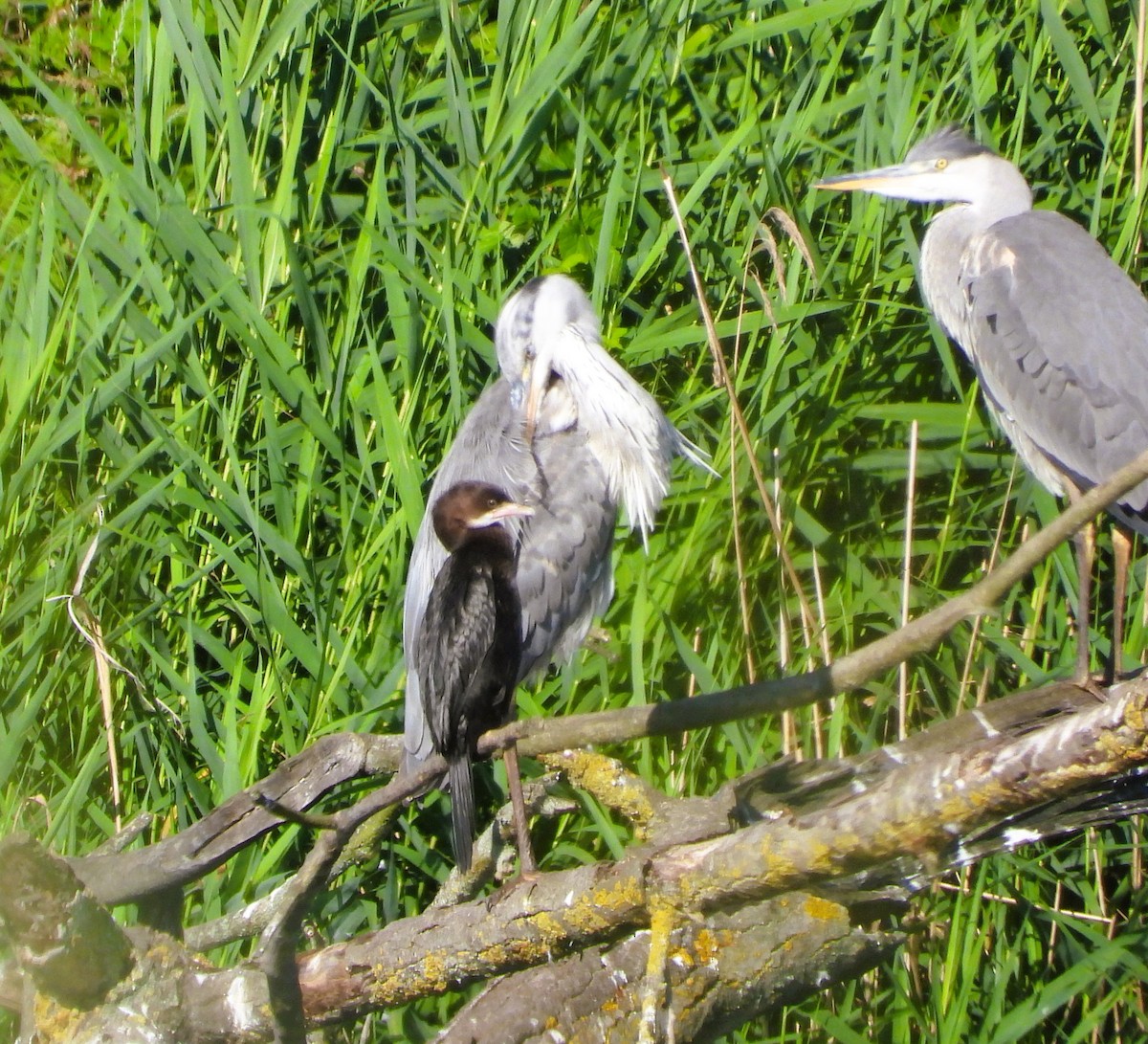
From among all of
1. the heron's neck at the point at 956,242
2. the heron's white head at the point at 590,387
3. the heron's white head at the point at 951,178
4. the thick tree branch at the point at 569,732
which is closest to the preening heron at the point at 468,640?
the thick tree branch at the point at 569,732

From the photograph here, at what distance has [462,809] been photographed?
2080 mm

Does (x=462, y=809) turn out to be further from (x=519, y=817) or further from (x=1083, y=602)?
(x=1083, y=602)

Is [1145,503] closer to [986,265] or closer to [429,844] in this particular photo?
[986,265]

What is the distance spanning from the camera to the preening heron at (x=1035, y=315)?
2.69 m

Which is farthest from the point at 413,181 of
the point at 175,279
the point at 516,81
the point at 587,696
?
the point at 587,696

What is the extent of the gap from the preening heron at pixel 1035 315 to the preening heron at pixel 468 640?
97 cm

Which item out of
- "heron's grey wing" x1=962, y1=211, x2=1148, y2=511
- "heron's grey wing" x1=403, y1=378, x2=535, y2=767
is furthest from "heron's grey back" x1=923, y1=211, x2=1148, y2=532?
"heron's grey wing" x1=403, y1=378, x2=535, y2=767

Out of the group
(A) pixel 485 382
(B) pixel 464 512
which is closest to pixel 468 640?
(B) pixel 464 512

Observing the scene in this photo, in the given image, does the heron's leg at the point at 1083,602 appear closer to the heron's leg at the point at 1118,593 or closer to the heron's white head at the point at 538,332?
the heron's leg at the point at 1118,593

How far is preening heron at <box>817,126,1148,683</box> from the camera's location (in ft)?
8.82

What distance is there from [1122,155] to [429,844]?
191 cm

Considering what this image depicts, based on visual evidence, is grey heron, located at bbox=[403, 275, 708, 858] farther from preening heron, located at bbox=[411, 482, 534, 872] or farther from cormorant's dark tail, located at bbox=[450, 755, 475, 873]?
cormorant's dark tail, located at bbox=[450, 755, 475, 873]

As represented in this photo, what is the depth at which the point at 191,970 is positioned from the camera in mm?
1831

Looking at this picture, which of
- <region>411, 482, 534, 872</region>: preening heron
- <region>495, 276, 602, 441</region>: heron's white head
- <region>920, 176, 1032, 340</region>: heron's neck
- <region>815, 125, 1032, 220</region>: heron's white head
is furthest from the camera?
<region>920, 176, 1032, 340</region>: heron's neck
